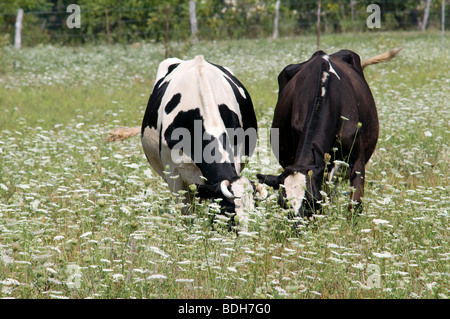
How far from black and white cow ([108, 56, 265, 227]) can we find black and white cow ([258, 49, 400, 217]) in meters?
0.32

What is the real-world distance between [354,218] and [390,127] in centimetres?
430

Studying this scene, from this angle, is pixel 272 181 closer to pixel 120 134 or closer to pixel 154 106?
pixel 154 106

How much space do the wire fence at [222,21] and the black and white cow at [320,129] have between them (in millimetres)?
22481

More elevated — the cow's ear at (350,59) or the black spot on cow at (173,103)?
the cow's ear at (350,59)

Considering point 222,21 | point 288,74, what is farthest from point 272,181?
point 222,21

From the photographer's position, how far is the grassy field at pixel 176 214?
4055mm

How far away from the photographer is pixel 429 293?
13.1ft

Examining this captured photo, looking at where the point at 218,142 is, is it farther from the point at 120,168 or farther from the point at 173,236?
the point at 120,168

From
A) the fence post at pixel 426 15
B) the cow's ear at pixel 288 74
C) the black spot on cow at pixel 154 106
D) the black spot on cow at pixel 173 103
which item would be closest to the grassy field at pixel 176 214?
the black spot on cow at pixel 154 106

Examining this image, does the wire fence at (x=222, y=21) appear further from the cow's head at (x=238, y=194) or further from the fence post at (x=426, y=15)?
the cow's head at (x=238, y=194)

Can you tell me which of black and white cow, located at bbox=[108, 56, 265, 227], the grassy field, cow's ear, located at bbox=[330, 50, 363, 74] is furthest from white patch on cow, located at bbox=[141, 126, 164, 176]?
cow's ear, located at bbox=[330, 50, 363, 74]

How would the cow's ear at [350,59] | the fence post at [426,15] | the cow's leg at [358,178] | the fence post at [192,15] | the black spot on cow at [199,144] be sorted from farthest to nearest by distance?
the fence post at [426,15] < the fence post at [192,15] < the cow's ear at [350,59] < the cow's leg at [358,178] < the black spot on cow at [199,144]

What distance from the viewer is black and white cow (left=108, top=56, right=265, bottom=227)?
5.29 metres
